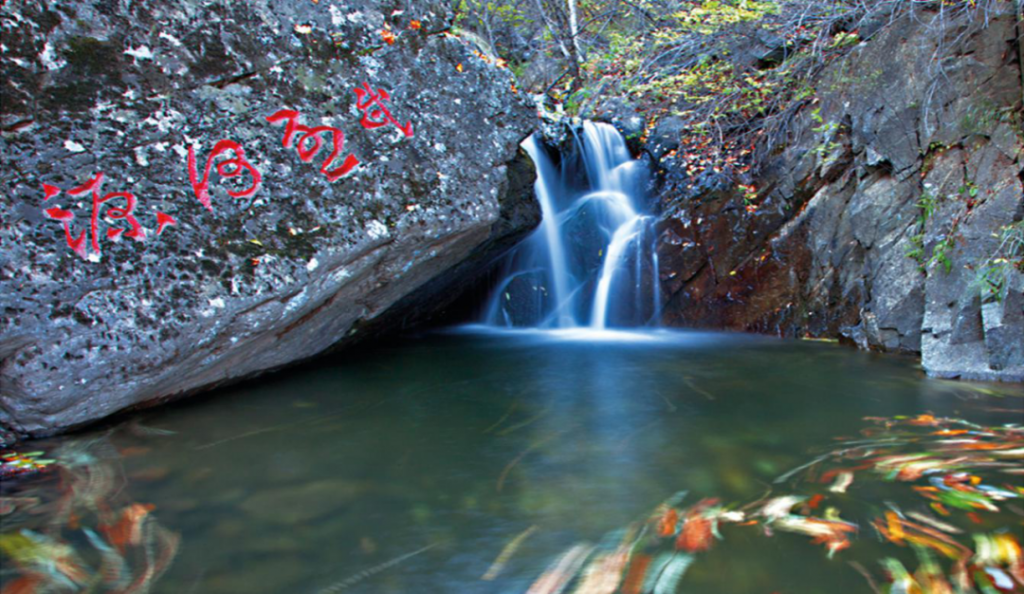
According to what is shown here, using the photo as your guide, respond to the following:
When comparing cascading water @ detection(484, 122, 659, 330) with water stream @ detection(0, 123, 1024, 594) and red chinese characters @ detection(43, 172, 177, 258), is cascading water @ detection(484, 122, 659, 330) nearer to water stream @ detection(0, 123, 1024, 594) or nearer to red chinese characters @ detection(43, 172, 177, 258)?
water stream @ detection(0, 123, 1024, 594)

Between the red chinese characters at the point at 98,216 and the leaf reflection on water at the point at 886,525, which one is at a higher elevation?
the red chinese characters at the point at 98,216

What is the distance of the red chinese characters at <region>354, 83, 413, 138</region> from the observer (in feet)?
14.7

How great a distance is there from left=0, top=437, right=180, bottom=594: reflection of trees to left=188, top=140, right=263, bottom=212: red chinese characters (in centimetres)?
176

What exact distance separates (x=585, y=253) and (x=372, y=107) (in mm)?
4589

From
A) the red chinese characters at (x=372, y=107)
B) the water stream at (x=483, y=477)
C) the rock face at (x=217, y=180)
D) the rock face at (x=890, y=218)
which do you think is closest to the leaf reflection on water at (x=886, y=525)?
the water stream at (x=483, y=477)

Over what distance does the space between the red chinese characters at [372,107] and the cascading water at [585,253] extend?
353 cm

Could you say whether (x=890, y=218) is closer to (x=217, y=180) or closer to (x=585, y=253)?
(x=585, y=253)

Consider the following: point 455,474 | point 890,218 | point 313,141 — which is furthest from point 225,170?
point 890,218

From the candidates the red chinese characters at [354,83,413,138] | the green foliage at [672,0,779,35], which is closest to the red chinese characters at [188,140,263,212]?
the red chinese characters at [354,83,413,138]

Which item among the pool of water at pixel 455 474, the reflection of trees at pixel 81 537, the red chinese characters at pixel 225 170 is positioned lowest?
the reflection of trees at pixel 81 537

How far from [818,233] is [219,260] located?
21.0 feet

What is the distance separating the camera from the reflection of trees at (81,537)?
7.10ft

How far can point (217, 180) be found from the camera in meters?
3.93

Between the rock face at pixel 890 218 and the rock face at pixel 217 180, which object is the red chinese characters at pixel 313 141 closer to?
the rock face at pixel 217 180
